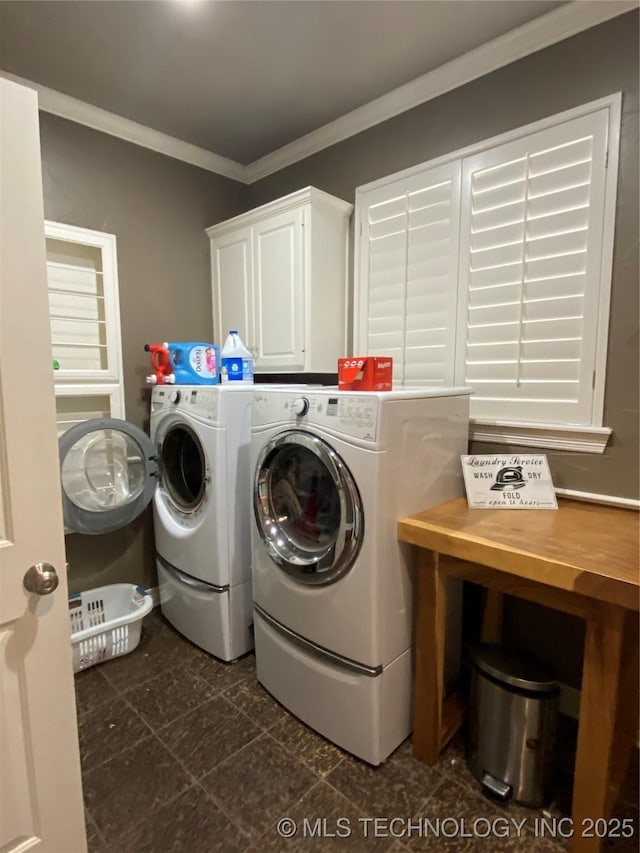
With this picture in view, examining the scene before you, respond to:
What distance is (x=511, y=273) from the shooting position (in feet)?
5.80

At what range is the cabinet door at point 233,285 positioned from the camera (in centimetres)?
250

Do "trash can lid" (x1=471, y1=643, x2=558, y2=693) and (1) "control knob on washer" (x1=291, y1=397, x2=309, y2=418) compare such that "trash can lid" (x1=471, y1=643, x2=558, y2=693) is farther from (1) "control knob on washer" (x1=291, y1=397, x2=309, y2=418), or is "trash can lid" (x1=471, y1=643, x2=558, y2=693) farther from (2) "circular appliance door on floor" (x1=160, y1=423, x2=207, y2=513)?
(2) "circular appliance door on floor" (x1=160, y1=423, x2=207, y2=513)

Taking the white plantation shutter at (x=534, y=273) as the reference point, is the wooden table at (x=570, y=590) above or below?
below

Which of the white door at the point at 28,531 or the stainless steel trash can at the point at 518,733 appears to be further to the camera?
the stainless steel trash can at the point at 518,733

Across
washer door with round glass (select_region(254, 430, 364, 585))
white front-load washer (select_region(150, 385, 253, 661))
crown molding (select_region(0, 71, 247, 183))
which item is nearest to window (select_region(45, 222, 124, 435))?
white front-load washer (select_region(150, 385, 253, 661))

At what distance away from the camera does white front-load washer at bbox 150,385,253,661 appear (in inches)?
75.6

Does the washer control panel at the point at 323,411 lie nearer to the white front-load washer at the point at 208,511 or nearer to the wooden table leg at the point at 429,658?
the white front-load washer at the point at 208,511

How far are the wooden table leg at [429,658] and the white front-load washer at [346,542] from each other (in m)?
0.06

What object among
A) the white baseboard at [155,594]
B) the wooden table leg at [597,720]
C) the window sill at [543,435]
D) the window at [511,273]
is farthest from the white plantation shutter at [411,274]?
the white baseboard at [155,594]

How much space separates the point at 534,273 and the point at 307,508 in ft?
4.07

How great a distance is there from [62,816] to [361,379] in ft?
4.48

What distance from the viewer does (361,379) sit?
1.48 m

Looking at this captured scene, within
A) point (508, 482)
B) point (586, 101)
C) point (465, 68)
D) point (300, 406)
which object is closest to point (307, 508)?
point (300, 406)

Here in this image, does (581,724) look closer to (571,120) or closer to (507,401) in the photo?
(507,401)
